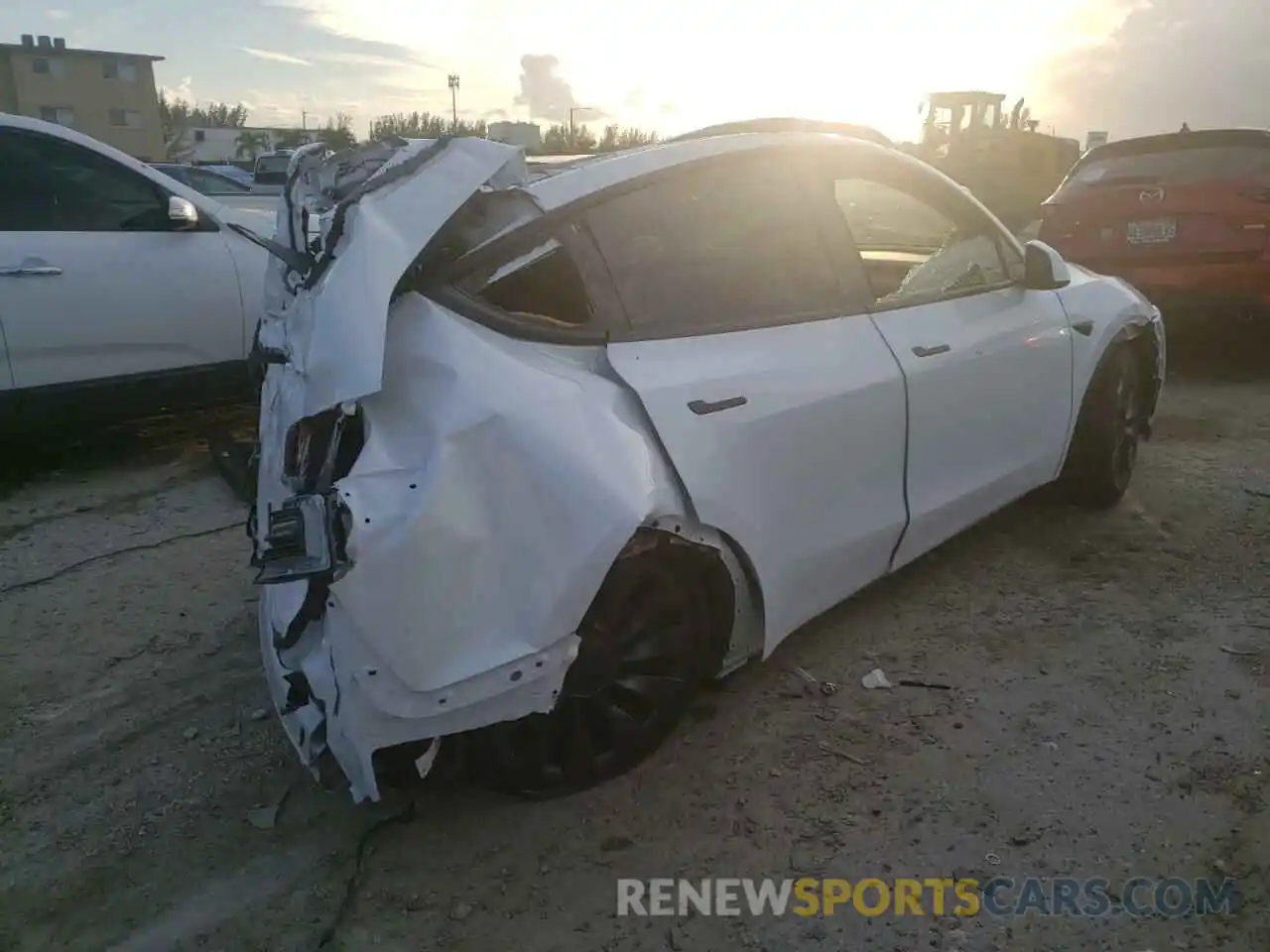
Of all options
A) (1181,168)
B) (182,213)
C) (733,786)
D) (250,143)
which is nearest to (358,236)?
(733,786)

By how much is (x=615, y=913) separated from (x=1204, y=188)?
261 inches

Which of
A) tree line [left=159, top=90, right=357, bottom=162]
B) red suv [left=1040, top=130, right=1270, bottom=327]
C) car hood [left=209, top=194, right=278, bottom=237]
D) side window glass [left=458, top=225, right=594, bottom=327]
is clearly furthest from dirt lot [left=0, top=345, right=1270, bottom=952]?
tree line [left=159, top=90, right=357, bottom=162]

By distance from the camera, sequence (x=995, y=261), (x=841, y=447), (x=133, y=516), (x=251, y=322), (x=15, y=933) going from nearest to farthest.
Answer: (x=15, y=933) → (x=841, y=447) → (x=995, y=261) → (x=133, y=516) → (x=251, y=322)

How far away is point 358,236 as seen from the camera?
7.77ft

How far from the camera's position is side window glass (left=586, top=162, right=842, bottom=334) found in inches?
109

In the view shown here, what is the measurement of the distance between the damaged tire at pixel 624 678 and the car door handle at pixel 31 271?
12.3ft

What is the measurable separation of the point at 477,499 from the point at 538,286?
2.13 feet

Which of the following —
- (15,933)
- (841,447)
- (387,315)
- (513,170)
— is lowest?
(15,933)

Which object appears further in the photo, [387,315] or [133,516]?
[133,516]

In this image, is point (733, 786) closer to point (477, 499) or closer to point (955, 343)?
point (477, 499)

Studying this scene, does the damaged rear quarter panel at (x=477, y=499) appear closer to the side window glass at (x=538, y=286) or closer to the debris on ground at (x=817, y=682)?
the side window glass at (x=538, y=286)

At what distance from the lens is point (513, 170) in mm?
2742

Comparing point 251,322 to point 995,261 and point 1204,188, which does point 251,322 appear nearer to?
point 995,261

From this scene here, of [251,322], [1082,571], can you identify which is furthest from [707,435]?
[251,322]
